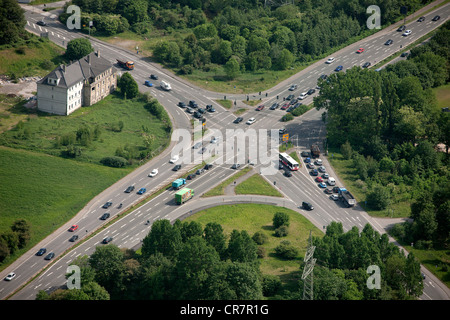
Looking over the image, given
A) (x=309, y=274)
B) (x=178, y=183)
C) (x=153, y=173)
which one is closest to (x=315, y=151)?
(x=178, y=183)

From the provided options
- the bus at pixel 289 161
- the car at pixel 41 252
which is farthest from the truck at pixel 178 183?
the car at pixel 41 252

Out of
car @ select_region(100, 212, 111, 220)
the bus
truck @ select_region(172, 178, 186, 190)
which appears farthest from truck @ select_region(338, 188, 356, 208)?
car @ select_region(100, 212, 111, 220)

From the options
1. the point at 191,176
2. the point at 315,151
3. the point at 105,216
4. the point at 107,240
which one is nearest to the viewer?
the point at 107,240

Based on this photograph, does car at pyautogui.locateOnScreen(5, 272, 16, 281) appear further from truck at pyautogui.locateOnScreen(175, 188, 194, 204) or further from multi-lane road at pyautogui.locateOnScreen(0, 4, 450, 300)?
truck at pyautogui.locateOnScreen(175, 188, 194, 204)

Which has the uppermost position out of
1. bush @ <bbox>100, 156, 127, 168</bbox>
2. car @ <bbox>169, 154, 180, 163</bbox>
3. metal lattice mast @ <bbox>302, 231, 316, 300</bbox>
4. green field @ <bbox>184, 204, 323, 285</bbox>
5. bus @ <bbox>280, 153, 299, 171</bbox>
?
metal lattice mast @ <bbox>302, 231, 316, 300</bbox>

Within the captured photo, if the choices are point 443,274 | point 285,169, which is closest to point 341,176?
point 285,169

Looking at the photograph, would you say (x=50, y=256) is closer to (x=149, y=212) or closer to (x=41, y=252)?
(x=41, y=252)
